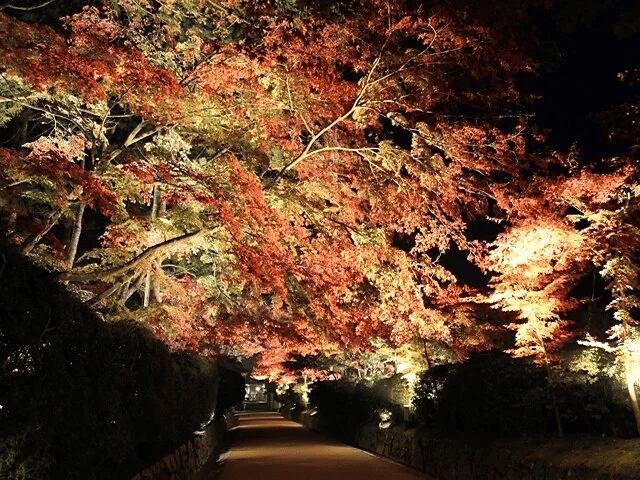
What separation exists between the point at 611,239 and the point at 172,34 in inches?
380

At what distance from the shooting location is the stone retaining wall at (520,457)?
846cm

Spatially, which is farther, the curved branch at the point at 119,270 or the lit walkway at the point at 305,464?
the lit walkway at the point at 305,464

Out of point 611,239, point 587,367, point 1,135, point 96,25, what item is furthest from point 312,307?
point 1,135

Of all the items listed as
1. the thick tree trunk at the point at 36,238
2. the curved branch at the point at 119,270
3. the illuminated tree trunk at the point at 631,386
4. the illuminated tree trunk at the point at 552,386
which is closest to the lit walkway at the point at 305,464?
the illuminated tree trunk at the point at 552,386

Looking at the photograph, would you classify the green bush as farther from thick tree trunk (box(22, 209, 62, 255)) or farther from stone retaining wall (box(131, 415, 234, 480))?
thick tree trunk (box(22, 209, 62, 255))

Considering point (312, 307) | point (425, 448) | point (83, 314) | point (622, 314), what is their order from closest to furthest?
1. point (83, 314)
2. point (622, 314)
3. point (312, 307)
4. point (425, 448)

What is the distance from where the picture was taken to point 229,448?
21453 millimetres

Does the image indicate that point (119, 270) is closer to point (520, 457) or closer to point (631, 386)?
point (520, 457)

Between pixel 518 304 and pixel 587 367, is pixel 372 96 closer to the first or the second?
pixel 518 304

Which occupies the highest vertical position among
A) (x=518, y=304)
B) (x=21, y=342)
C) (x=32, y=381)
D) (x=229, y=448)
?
(x=518, y=304)

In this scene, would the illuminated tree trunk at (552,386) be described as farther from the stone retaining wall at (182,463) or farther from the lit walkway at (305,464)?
the stone retaining wall at (182,463)

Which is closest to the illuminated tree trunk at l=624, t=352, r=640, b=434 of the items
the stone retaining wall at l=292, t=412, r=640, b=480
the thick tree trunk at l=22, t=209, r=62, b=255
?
the stone retaining wall at l=292, t=412, r=640, b=480

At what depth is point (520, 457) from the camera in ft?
33.7

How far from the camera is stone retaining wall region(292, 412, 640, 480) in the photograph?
846 centimetres
